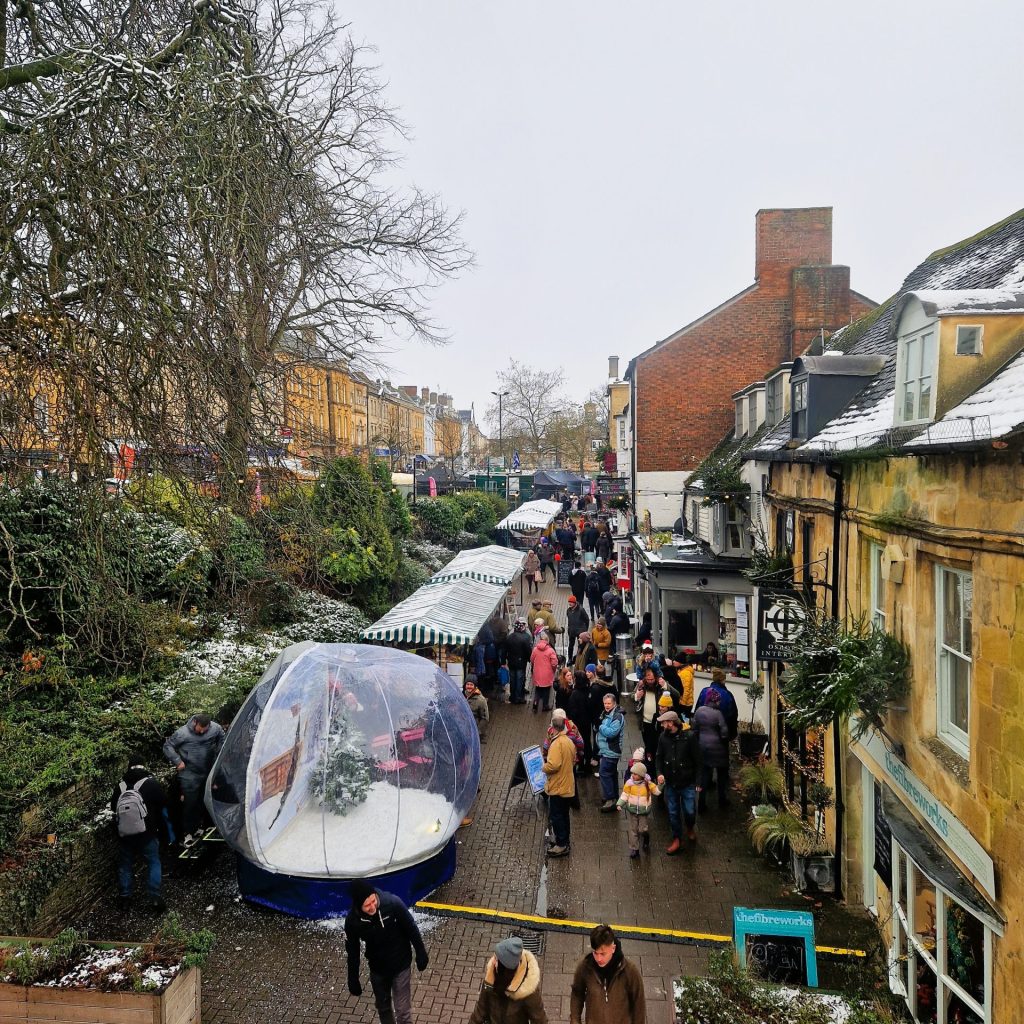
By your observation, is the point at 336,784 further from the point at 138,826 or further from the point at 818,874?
the point at 818,874

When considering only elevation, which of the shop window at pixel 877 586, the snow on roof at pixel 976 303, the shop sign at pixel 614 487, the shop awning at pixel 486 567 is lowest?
the shop awning at pixel 486 567

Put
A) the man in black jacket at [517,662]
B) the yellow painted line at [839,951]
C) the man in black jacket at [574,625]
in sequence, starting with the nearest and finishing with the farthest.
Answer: the yellow painted line at [839,951], the man in black jacket at [517,662], the man in black jacket at [574,625]

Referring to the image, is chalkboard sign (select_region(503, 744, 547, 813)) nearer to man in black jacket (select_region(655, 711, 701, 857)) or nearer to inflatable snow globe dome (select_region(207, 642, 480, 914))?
inflatable snow globe dome (select_region(207, 642, 480, 914))

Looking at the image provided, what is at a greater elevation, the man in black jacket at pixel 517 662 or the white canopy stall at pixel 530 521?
the white canopy stall at pixel 530 521

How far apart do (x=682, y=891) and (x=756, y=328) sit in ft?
56.1

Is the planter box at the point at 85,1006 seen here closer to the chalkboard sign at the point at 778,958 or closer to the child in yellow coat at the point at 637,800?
the chalkboard sign at the point at 778,958

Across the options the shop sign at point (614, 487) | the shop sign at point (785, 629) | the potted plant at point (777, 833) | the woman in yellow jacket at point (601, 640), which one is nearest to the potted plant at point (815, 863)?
the potted plant at point (777, 833)

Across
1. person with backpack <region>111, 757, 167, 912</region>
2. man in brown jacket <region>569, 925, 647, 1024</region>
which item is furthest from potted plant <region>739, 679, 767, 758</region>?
person with backpack <region>111, 757, 167, 912</region>

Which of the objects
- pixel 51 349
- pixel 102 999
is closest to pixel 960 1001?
pixel 102 999

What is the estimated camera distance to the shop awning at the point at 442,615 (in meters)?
13.7

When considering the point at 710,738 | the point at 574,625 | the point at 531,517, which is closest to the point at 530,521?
the point at 531,517

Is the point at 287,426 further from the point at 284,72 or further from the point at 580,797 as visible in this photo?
the point at 580,797

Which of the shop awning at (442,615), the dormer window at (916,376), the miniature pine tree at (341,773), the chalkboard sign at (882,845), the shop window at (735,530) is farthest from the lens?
the shop window at (735,530)

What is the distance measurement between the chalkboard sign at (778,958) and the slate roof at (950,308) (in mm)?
4292
